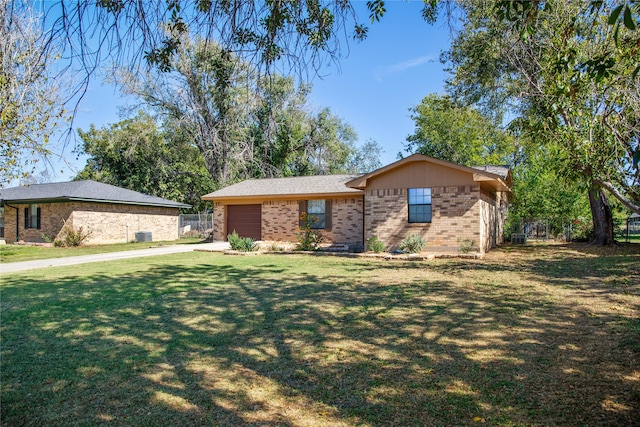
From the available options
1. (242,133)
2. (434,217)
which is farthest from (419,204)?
(242,133)

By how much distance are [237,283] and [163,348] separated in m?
4.64

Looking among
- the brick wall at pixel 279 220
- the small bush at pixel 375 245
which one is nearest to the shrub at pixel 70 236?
the brick wall at pixel 279 220

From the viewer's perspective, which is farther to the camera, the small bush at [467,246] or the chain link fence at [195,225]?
the chain link fence at [195,225]

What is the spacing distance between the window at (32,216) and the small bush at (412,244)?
865 inches

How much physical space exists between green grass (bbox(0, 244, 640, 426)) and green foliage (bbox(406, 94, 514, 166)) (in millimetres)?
24217

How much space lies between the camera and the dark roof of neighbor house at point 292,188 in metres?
20.4

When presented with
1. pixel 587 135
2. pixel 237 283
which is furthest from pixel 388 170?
pixel 237 283

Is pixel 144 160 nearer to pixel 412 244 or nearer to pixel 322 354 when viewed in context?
pixel 412 244

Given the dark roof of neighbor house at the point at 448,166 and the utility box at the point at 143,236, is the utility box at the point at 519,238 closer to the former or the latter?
the dark roof of neighbor house at the point at 448,166

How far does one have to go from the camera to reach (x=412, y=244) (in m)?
15.3

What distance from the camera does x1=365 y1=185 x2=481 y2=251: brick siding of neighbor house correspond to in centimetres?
1546

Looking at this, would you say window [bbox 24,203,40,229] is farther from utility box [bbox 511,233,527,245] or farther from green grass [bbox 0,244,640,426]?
utility box [bbox 511,233,527,245]

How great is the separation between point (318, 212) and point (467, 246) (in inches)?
318

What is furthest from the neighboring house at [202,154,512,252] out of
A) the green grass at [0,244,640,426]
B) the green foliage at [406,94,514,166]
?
the green foliage at [406,94,514,166]
